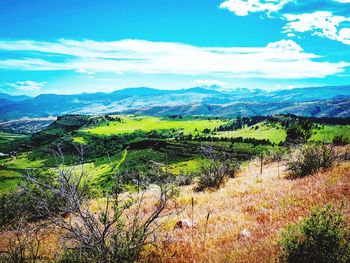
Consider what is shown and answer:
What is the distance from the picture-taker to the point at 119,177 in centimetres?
858

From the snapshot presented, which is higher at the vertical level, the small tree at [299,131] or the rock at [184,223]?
the rock at [184,223]

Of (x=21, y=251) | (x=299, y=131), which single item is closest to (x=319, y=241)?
(x=21, y=251)

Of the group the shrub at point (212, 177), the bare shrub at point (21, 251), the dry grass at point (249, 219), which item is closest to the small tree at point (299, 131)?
the shrub at point (212, 177)

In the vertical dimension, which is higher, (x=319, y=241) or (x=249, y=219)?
(x=319, y=241)

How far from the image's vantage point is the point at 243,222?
10828mm

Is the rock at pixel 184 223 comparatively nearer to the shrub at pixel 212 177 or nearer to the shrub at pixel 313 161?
the shrub at pixel 212 177

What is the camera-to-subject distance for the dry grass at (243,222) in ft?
28.0

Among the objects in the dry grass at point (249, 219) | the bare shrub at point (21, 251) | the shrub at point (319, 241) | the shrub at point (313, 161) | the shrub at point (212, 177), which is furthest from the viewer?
the shrub at point (212, 177)

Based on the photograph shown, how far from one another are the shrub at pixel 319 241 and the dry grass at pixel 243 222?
1.58 feet

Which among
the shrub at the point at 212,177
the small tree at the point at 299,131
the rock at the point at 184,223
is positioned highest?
the rock at the point at 184,223

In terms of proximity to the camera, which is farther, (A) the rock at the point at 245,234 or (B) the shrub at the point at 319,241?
(A) the rock at the point at 245,234

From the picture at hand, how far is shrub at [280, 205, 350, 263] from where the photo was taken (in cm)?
722

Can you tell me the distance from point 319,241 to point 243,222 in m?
3.46

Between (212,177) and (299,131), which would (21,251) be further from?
(299,131)
